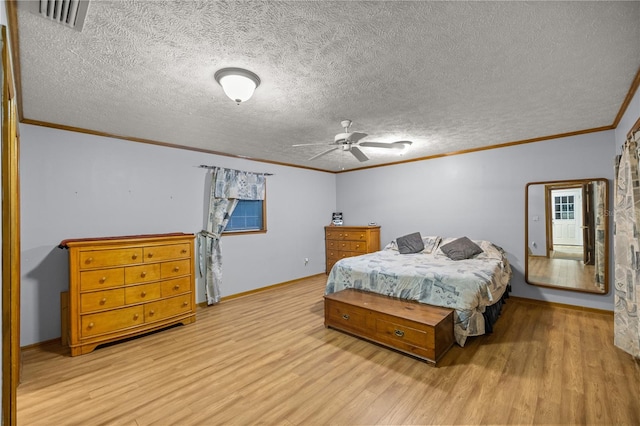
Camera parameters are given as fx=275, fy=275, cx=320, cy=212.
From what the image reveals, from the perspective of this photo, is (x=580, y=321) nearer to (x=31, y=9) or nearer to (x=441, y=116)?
(x=441, y=116)

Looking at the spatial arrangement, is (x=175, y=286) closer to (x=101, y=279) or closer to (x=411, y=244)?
(x=101, y=279)

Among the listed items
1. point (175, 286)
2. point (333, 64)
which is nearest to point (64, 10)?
point (333, 64)

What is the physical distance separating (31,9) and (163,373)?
2683mm

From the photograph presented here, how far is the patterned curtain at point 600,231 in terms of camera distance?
3.59 m

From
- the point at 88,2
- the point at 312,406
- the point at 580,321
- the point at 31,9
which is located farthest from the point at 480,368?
the point at 31,9

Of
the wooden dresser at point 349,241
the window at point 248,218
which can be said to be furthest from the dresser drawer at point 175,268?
the wooden dresser at point 349,241

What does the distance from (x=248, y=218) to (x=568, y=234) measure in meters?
4.93

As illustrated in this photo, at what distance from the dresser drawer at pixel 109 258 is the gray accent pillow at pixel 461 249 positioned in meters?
4.18

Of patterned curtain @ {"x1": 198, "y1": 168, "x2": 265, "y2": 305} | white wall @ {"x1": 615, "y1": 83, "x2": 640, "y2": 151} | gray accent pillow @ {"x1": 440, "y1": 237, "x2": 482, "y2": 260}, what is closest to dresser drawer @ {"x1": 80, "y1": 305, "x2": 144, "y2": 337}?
patterned curtain @ {"x1": 198, "y1": 168, "x2": 265, "y2": 305}

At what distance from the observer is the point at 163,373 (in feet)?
8.08

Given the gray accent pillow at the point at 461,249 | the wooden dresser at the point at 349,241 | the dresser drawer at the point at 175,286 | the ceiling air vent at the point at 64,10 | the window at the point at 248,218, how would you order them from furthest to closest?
the wooden dresser at the point at 349,241
the window at the point at 248,218
the gray accent pillow at the point at 461,249
the dresser drawer at the point at 175,286
the ceiling air vent at the point at 64,10

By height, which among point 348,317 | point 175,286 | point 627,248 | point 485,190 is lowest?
point 348,317

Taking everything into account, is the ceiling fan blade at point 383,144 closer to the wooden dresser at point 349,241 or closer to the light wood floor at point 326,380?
the light wood floor at point 326,380

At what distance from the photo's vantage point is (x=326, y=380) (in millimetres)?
2316
